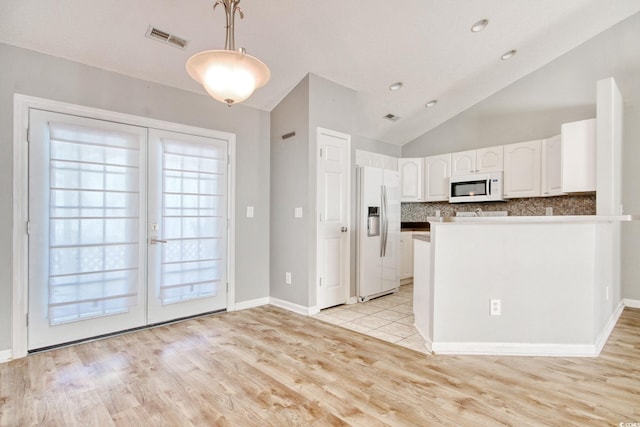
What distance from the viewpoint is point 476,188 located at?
5.20m

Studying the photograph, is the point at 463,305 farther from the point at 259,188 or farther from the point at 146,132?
the point at 146,132

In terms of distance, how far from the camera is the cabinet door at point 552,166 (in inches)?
172

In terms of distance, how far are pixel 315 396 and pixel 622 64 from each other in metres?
5.52

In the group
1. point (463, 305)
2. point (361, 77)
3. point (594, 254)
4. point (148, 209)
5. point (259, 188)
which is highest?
point (361, 77)

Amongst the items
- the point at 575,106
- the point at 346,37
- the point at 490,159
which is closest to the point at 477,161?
the point at 490,159

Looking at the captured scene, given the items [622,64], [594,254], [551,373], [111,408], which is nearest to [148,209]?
[111,408]

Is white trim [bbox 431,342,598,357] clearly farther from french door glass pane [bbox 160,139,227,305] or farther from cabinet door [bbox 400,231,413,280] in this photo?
cabinet door [bbox 400,231,413,280]

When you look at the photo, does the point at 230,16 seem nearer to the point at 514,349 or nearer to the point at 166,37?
the point at 166,37

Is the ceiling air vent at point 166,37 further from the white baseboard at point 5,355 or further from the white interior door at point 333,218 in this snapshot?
the white baseboard at point 5,355

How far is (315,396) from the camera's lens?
81.4 inches

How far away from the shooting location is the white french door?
9.11 feet

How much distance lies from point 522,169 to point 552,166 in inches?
15.3

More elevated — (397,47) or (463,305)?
(397,47)

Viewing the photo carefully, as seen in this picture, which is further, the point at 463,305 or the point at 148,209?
the point at 148,209
